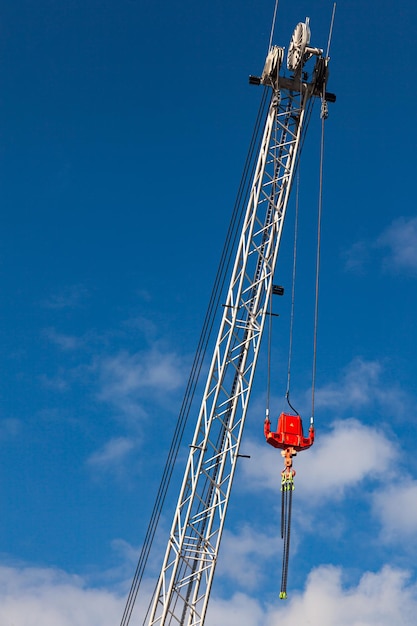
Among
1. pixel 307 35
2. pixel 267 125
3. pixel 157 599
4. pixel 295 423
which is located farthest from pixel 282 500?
pixel 307 35

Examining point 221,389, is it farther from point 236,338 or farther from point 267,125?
point 267,125

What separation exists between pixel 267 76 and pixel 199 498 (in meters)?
23.2

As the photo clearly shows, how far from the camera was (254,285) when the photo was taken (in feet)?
156

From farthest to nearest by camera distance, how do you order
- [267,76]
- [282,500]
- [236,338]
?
1. [267,76]
2. [236,338]
3. [282,500]

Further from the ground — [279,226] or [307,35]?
[307,35]

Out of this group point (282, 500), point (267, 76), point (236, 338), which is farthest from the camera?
point (267, 76)

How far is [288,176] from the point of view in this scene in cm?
4916

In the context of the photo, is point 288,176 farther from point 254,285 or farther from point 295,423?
point 295,423

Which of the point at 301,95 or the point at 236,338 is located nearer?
the point at 236,338

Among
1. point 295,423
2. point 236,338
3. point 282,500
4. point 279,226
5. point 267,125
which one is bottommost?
point 282,500

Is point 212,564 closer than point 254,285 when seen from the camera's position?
Yes

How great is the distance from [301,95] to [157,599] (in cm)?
2785

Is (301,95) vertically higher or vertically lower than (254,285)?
higher

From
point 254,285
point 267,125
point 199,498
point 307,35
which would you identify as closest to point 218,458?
point 199,498
